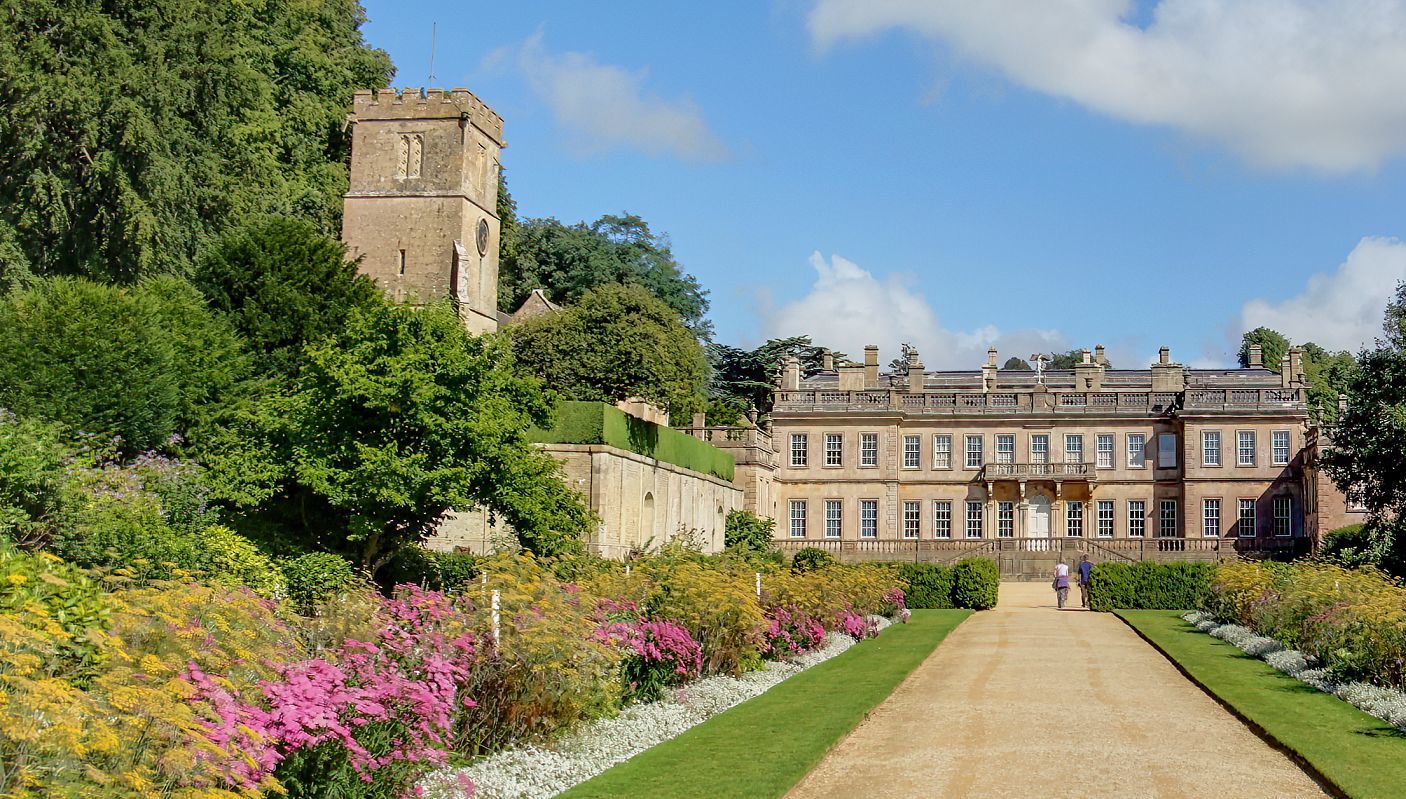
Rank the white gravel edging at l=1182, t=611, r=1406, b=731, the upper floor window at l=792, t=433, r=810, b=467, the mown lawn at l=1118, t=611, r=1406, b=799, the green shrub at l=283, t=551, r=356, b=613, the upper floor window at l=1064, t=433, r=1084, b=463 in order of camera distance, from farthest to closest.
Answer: the upper floor window at l=792, t=433, r=810, b=467
the upper floor window at l=1064, t=433, r=1084, b=463
the green shrub at l=283, t=551, r=356, b=613
the white gravel edging at l=1182, t=611, r=1406, b=731
the mown lawn at l=1118, t=611, r=1406, b=799

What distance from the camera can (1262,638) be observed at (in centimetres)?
2328

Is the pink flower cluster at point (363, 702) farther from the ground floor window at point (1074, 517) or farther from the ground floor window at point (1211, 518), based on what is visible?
the ground floor window at point (1211, 518)

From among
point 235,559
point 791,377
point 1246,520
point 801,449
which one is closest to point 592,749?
point 235,559

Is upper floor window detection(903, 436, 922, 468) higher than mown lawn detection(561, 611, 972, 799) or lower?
higher

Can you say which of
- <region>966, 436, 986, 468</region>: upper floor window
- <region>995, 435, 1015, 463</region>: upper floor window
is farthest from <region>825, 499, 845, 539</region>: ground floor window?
<region>995, 435, 1015, 463</region>: upper floor window

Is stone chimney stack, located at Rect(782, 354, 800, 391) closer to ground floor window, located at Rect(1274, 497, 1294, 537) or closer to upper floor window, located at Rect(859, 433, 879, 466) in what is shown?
upper floor window, located at Rect(859, 433, 879, 466)

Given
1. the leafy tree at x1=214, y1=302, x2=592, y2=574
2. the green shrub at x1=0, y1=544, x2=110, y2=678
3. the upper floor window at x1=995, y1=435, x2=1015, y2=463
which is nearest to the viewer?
the green shrub at x1=0, y1=544, x2=110, y2=678

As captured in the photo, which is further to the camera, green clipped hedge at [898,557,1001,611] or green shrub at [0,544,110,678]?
green clipped hedge at [898,557,1001,611]

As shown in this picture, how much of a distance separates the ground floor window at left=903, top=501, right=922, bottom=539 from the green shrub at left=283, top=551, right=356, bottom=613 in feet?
126

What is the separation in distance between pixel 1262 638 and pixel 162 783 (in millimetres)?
20466

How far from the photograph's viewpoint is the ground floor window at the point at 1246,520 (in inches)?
2173

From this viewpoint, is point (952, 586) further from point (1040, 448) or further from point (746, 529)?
point (1040, 448)

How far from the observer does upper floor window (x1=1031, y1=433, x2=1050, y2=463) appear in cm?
5719

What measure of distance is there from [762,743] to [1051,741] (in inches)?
106
